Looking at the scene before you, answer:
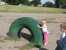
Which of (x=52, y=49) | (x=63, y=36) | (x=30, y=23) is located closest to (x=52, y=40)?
(x=30, y=23)

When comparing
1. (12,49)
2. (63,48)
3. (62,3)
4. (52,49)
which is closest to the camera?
(63,48)

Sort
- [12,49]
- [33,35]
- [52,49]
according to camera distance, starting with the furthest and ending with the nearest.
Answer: [33,35]
[52,49]
[12,49]

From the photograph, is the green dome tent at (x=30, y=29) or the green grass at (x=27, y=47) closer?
the green grass at (x=27, y=47)

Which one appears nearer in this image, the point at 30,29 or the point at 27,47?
the point at 27,47

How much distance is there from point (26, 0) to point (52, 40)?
72634 mm

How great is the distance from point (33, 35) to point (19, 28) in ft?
3.71

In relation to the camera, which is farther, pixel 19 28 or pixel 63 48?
pixel 19 28

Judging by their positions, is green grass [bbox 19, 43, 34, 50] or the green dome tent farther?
the green dome tent

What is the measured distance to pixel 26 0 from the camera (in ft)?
279

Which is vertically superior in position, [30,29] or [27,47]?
→ [30,29]

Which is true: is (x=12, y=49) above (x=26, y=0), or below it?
above

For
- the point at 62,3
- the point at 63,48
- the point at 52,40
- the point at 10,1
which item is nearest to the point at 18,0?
the point at 10,1

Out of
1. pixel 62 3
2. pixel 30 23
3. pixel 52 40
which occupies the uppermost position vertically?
pixel 30 23

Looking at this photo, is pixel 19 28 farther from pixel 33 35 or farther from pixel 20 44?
pixel 20 44
